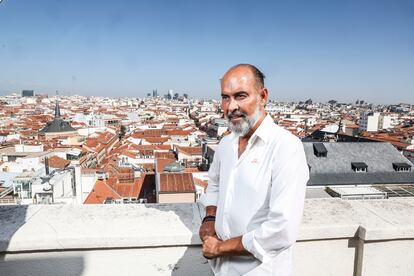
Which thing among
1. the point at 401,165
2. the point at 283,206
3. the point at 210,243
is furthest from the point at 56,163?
the point at 283,206

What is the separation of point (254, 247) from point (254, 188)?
0.28 meters

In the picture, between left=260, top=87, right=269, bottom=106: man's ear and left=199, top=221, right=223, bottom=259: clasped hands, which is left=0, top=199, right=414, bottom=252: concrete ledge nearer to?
left=199, top=221, right=223, bottom=259: clasped hands

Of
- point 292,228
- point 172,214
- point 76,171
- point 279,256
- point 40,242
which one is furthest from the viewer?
point 76,171

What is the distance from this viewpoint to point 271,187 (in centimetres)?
156

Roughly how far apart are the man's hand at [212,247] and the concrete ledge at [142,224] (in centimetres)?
43

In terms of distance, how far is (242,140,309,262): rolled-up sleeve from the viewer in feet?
4.90

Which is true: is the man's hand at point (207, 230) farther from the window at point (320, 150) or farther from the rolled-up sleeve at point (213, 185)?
the window at point (320, 150)

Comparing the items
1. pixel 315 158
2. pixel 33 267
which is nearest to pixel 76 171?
pixel 315 158

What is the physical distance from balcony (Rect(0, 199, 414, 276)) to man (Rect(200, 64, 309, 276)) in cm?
50

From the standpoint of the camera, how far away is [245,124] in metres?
1.81

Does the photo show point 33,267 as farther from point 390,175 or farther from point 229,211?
point 390,175

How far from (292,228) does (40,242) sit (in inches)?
62.8

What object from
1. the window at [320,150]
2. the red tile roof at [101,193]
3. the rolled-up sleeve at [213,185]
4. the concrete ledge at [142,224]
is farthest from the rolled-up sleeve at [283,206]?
the window at [320,150]

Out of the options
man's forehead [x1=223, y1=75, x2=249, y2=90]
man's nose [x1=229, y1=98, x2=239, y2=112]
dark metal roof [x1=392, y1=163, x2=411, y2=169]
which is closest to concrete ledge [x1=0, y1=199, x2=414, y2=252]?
man's nose [x1=229, y1=98, x2=239, y2=112]
